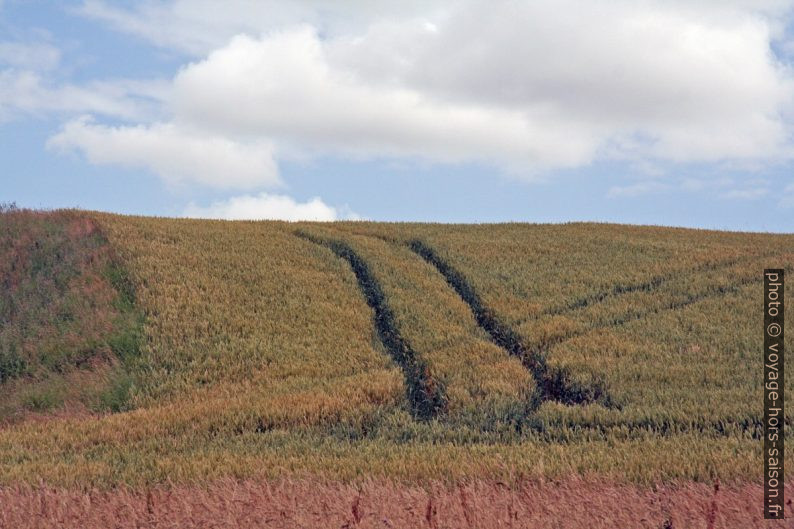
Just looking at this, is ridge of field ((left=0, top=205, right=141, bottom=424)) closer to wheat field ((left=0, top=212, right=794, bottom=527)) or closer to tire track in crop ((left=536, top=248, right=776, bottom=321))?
wheat field ((left=0, top=212, right=794, bottom=527))

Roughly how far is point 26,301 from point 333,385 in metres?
15.0

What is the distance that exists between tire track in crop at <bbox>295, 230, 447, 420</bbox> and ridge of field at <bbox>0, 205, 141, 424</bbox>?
26.2ft

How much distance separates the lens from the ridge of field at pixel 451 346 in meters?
18.7

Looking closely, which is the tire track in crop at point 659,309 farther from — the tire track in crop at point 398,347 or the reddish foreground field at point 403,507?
the reddish foreground field at point 403,507

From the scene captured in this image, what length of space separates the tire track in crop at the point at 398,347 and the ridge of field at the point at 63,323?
26.2 ft

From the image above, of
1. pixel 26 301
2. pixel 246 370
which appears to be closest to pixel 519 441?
pixel 246 370

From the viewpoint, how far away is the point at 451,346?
2383 cm

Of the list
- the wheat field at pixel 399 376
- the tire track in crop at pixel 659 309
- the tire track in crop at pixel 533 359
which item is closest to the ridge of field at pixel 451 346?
the wheat field at pixel 399 376

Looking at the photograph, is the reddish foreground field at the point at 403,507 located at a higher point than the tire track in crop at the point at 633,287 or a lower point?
lower

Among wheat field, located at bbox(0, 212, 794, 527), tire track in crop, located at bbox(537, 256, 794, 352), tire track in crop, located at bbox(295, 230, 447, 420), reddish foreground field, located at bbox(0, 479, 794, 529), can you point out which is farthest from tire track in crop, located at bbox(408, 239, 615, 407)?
reddish foreground field, located at bbox(0, 479, 794, 529)

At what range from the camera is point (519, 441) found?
1591 centimetres

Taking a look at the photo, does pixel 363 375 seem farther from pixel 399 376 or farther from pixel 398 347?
pixel 398 347

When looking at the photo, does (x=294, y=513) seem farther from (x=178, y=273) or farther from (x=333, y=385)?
(x=178, y=273)

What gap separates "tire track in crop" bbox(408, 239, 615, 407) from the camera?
19484 millimetres
